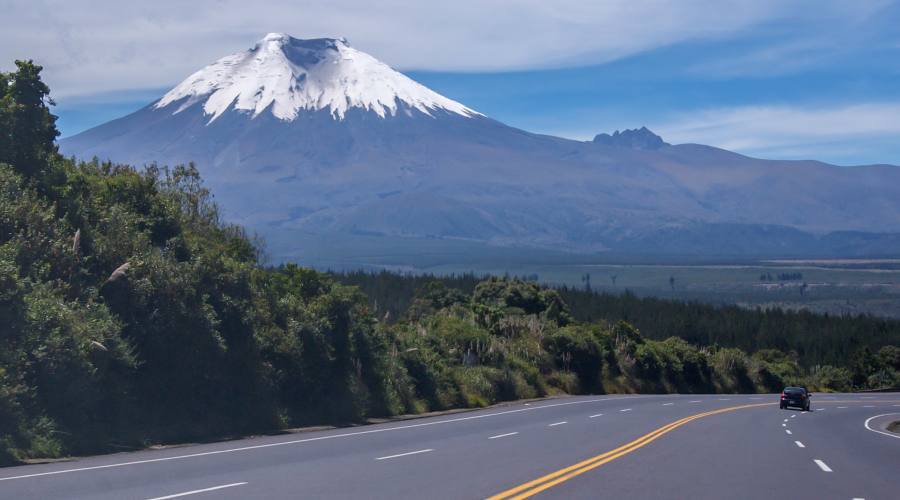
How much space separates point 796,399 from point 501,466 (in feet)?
87.4

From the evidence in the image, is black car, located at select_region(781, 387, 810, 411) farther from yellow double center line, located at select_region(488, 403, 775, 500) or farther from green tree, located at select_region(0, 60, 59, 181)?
green tree, located at select_region(0, 60, 59, 181)

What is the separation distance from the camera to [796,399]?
40.8 meters

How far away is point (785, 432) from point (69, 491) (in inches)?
732

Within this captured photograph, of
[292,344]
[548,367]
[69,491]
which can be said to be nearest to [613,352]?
[548,367]

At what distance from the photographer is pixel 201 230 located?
32094mm

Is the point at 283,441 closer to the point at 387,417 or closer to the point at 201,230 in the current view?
the point at 387,417

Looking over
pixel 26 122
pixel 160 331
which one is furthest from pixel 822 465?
pixel 26 122

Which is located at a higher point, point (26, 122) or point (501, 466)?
point (26, 122)

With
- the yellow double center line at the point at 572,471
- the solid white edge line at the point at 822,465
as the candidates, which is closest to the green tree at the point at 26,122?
the yellow double center line at the point at 572,471

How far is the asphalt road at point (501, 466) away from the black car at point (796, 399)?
506 inches

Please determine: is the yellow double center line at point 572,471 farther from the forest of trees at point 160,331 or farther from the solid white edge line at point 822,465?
the forest of trees at point 160,331

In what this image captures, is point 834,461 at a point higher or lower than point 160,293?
lower

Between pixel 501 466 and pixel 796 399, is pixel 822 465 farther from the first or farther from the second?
pixel 796 399

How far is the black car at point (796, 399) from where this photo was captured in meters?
40.6
